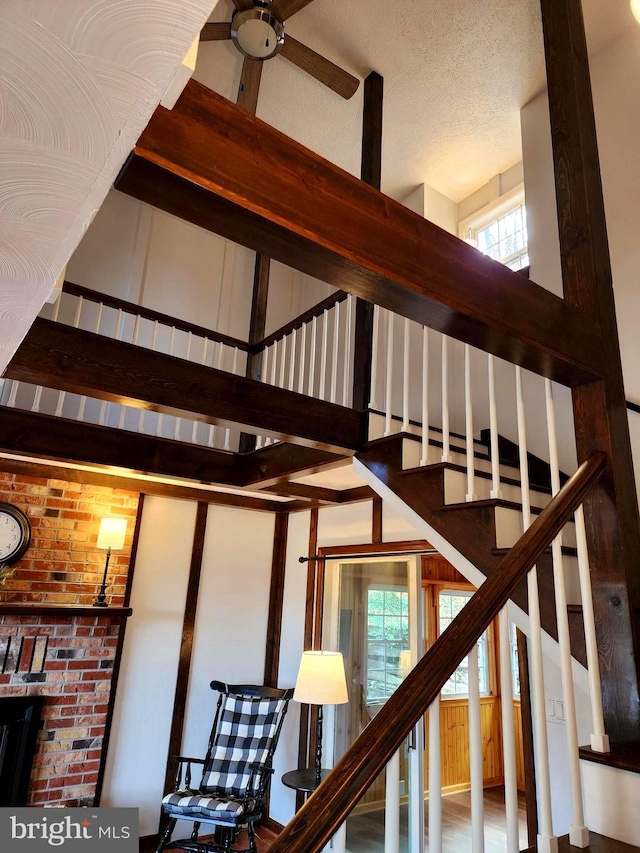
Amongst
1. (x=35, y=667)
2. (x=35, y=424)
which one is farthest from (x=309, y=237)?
(x=35, y=667)

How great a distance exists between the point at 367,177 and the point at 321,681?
339 centimetres

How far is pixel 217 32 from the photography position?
340 centimetres

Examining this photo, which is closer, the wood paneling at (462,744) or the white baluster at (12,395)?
the white baluster at (12,395)

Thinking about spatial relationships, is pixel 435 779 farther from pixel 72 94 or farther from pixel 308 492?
pixel 308 492

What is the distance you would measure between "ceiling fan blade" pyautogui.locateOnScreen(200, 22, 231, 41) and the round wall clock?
346 centimetres

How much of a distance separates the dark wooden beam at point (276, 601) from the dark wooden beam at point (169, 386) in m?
2.55

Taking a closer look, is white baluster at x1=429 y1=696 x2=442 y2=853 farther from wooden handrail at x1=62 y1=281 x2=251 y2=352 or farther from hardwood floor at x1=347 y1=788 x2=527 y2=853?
hardwood floor at x1=347 y1=788 x2=527 y2=853

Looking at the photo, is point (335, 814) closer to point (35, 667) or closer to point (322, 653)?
point (322, 653)

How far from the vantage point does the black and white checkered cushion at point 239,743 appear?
13.7ft

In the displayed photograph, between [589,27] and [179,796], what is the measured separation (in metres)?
5.71

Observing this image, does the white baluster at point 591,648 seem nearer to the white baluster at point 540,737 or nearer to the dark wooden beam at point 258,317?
the white baluster at point 540,737

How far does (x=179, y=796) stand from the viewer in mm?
3791

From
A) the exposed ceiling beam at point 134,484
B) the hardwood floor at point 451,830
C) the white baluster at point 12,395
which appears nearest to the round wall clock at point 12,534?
the exposed ceiling beam at point 134,484

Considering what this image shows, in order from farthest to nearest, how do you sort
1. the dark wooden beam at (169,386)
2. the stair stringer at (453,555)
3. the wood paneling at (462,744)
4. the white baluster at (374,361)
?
the wood paneling at (462,744), the white baluster at (374,361), the dark wooden beam at (169,386), the stair stringer at (453,555)
